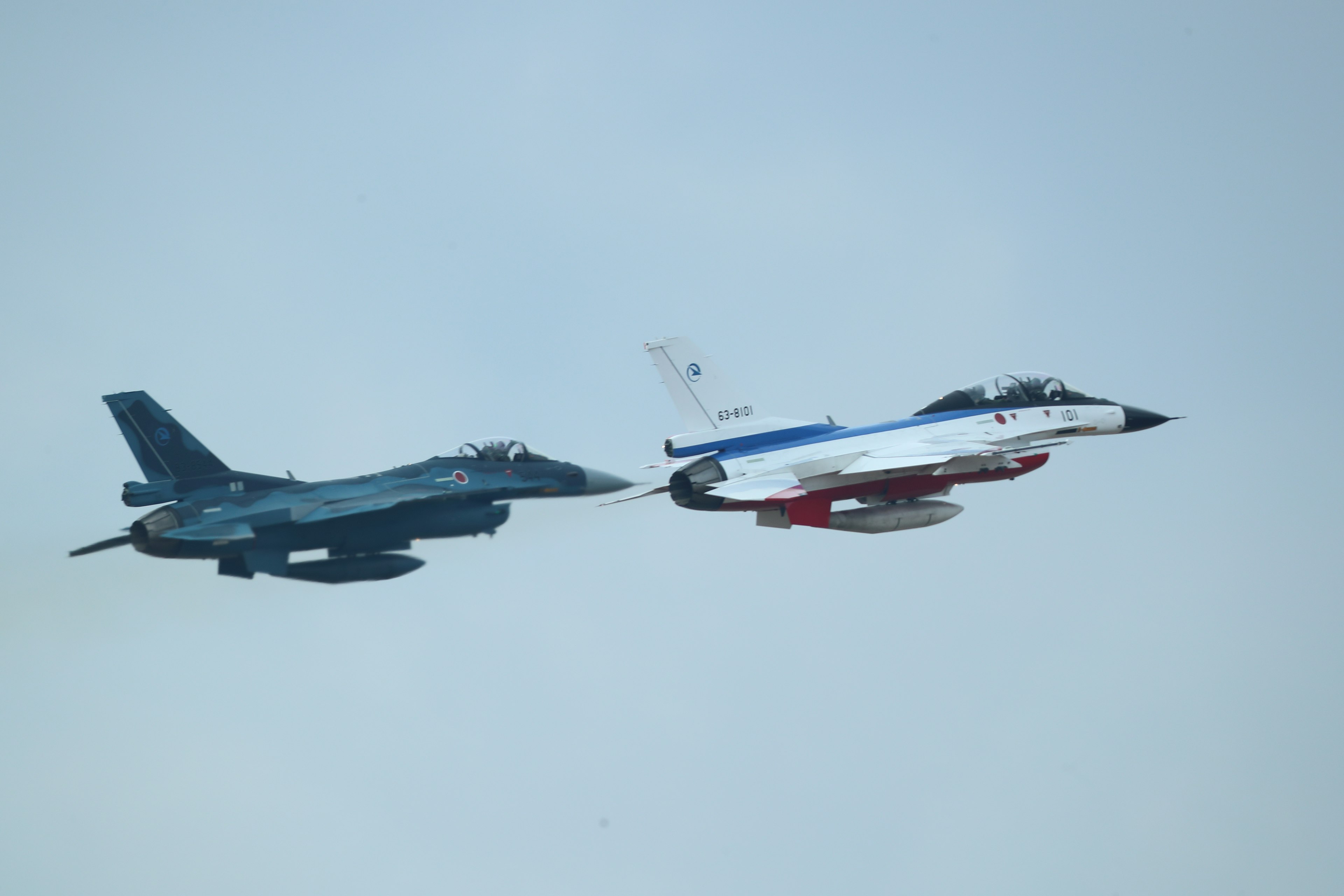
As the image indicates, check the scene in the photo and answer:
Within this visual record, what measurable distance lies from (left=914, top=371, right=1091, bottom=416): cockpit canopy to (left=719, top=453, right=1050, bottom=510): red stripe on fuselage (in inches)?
71.2

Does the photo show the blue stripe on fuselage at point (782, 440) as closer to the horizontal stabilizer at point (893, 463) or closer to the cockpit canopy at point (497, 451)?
the horizontal stabilizer at point (893, 463)

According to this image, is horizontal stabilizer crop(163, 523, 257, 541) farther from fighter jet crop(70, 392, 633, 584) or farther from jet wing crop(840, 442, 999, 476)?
jet wing crop(840, 442, 999, 476)

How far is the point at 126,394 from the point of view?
35.3 m

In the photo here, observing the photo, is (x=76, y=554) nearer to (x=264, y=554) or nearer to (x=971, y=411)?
(x=264, y=554)

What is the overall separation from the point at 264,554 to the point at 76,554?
3871 mm

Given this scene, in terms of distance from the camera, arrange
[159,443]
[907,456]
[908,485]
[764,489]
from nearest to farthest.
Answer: [764,489] < [159,443] < [907,456] < [908,485]

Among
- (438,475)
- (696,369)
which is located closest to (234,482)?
(438,475)

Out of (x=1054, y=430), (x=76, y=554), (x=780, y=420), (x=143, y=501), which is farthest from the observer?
(x=1054, y=430)

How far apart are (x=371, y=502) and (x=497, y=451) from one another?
399 cm

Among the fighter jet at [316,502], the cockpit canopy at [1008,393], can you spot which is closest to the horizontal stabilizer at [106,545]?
the fighter jet at [316,502]

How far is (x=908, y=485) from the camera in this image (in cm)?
3700

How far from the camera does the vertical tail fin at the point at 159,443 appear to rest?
3488 cm

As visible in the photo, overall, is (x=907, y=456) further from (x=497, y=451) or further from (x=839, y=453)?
(x=497, y=451)

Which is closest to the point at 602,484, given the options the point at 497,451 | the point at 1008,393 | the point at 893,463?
the point at 497,451
